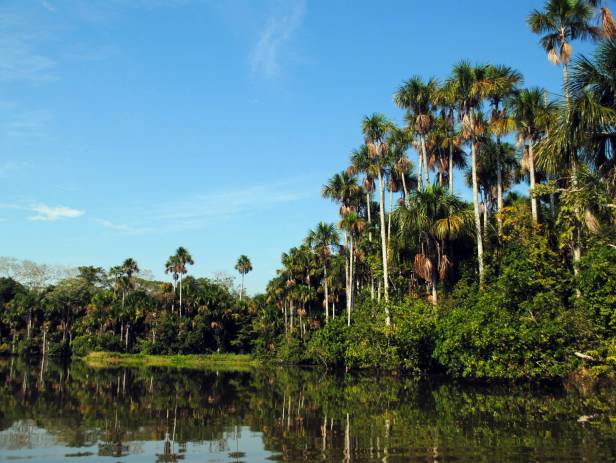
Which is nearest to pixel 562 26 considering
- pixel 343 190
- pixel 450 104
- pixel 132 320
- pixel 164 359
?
pixel 450 104

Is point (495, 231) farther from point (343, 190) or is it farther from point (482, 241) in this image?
point (343, 190)

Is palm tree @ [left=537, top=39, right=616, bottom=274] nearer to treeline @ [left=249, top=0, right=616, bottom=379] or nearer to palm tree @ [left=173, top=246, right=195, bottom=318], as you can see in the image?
treeline @ [left=249, top=0, right=616, bottom=379]

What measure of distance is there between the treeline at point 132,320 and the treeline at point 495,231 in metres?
20.6

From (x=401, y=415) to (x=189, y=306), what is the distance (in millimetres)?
56724

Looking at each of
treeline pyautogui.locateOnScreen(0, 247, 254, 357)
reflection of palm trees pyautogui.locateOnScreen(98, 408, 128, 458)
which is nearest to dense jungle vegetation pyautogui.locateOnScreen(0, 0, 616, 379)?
treeline pyautogui.locateOnScreen(0, 247, 254, 357)

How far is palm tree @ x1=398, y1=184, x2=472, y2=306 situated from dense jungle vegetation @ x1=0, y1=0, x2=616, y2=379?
0.08m

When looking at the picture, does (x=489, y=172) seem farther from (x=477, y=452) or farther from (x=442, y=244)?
(x=477, y=452)

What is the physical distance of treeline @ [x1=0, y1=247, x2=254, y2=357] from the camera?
65.9 meters

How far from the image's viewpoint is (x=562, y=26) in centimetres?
2673

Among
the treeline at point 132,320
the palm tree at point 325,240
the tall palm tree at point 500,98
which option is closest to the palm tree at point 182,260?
the treeline at point 132,320

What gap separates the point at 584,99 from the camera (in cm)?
1499

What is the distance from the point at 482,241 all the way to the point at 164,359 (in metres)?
42.3

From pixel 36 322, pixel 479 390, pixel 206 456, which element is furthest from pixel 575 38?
pixel 36 322

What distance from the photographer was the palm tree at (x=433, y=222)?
30219 mm
